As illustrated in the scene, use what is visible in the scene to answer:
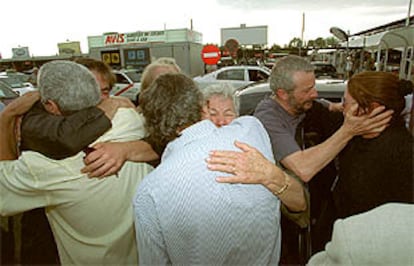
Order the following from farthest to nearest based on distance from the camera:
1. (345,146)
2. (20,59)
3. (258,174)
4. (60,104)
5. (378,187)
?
(20,59) < (345,146) < (378,187) < (60,104) < (258,174)

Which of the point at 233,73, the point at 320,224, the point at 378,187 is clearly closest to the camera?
the point at 378,187

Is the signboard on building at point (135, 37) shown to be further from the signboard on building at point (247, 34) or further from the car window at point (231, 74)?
the car window at point (231, 74)

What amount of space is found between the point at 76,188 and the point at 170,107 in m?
0.59

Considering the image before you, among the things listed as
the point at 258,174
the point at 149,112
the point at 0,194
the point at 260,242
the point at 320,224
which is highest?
the point at 149,112

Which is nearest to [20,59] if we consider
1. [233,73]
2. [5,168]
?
[233,73]

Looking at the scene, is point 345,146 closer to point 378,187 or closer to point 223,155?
point 378,187

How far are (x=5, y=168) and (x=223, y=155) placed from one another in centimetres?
102

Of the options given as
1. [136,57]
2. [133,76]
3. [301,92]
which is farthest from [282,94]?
[136,57]

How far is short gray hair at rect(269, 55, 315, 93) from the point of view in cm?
208

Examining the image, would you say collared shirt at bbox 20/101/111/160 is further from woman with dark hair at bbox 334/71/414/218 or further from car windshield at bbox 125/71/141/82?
car windshield at bbox 125/71/141/82

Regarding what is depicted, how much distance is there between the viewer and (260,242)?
3.97 ft

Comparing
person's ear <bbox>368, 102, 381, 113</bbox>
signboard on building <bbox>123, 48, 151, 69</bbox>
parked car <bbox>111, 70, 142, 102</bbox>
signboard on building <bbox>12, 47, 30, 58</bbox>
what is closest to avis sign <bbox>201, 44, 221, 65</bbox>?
parked car <bbox>111, 70, 142, 102</bbox>

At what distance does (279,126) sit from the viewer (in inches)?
78.9

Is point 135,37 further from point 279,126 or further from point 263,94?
point 279,126
